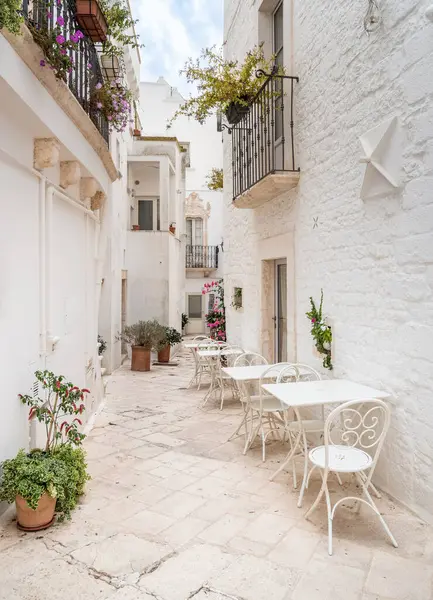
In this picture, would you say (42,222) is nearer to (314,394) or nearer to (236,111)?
(314,394)

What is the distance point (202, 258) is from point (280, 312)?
42.7 feet

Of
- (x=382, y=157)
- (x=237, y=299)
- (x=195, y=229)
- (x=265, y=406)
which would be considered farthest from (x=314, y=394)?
(x=195, y=229)

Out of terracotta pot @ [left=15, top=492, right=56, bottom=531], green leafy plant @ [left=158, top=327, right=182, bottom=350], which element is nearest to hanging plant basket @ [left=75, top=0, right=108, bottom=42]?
terracotta pot @ [left=15, top=492, right=56, bottom=531]

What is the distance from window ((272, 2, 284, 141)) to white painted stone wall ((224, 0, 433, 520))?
0.29m

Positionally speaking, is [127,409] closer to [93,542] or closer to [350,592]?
[93,542]

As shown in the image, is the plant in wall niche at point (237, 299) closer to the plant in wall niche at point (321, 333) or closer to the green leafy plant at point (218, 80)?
the green leafy plant at point (218, 80)

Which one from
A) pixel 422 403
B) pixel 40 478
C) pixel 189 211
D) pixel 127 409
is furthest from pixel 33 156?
pixel 189 211

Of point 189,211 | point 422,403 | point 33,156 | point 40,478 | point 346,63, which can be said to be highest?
point 189,211

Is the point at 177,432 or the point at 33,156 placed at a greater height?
the point at 33,156

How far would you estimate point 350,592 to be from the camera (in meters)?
2.36

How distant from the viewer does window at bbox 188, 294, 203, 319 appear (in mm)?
19469

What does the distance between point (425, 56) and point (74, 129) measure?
2936 millimetres

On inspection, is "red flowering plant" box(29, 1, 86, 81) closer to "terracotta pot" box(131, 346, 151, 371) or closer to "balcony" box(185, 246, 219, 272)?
"terracotta pot" box(131, 346, 151, 371)

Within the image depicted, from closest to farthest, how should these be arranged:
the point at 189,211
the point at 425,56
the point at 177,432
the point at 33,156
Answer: the point at 425,56 < the point at 33,156 < the point at 177,432 < the point at 189,211
